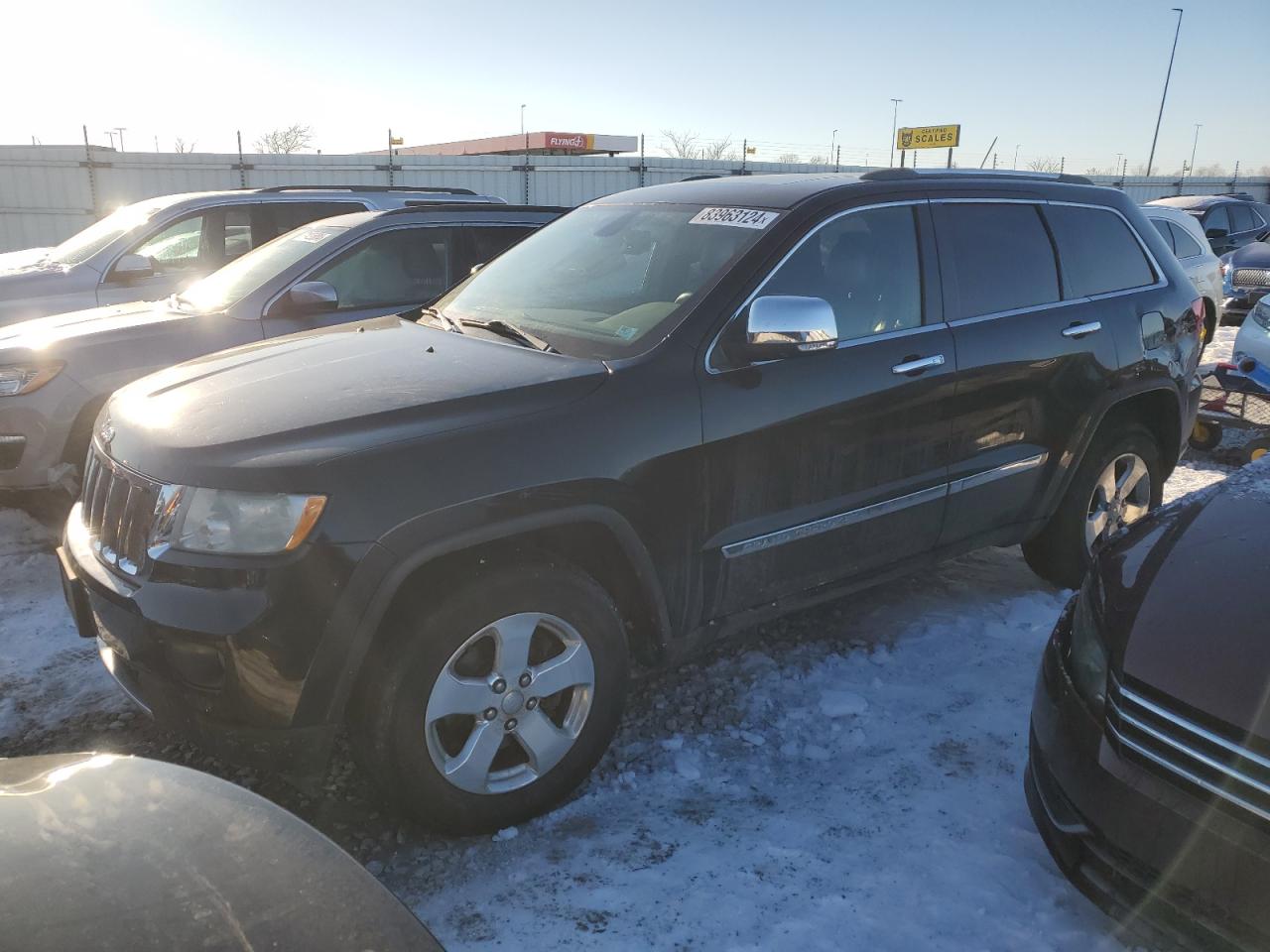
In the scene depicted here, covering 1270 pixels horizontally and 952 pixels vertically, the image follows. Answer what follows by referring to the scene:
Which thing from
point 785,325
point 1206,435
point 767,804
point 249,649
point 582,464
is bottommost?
point 767,804

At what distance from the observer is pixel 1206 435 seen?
21.3ft

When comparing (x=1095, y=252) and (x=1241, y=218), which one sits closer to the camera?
(x=1095, y=252)

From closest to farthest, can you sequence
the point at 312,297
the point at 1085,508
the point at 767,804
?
1. the point at 767,804
2. the point at 1085,508
3. the point at 312,297

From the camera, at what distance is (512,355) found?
116 inches

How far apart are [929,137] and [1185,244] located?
24688 mm

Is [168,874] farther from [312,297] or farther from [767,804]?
[312,297]

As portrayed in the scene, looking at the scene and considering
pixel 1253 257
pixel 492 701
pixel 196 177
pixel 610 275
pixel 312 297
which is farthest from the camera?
pixel 196 177

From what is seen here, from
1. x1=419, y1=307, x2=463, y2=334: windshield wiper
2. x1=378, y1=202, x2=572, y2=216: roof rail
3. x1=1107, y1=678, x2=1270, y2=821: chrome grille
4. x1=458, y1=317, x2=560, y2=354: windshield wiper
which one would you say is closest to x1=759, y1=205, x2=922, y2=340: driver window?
x1=458, y1=317, x2=560, y2=354: windshield wiper

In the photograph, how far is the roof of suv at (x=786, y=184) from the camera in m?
3.40

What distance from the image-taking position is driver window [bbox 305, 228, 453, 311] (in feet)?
18.5

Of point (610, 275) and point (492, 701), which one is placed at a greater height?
point (610, 275)

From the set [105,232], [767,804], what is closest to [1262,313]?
[767,804]

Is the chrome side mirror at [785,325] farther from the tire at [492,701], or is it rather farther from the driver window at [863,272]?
the tire at [492,701]

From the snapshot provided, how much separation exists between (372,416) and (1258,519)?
2275 mm
